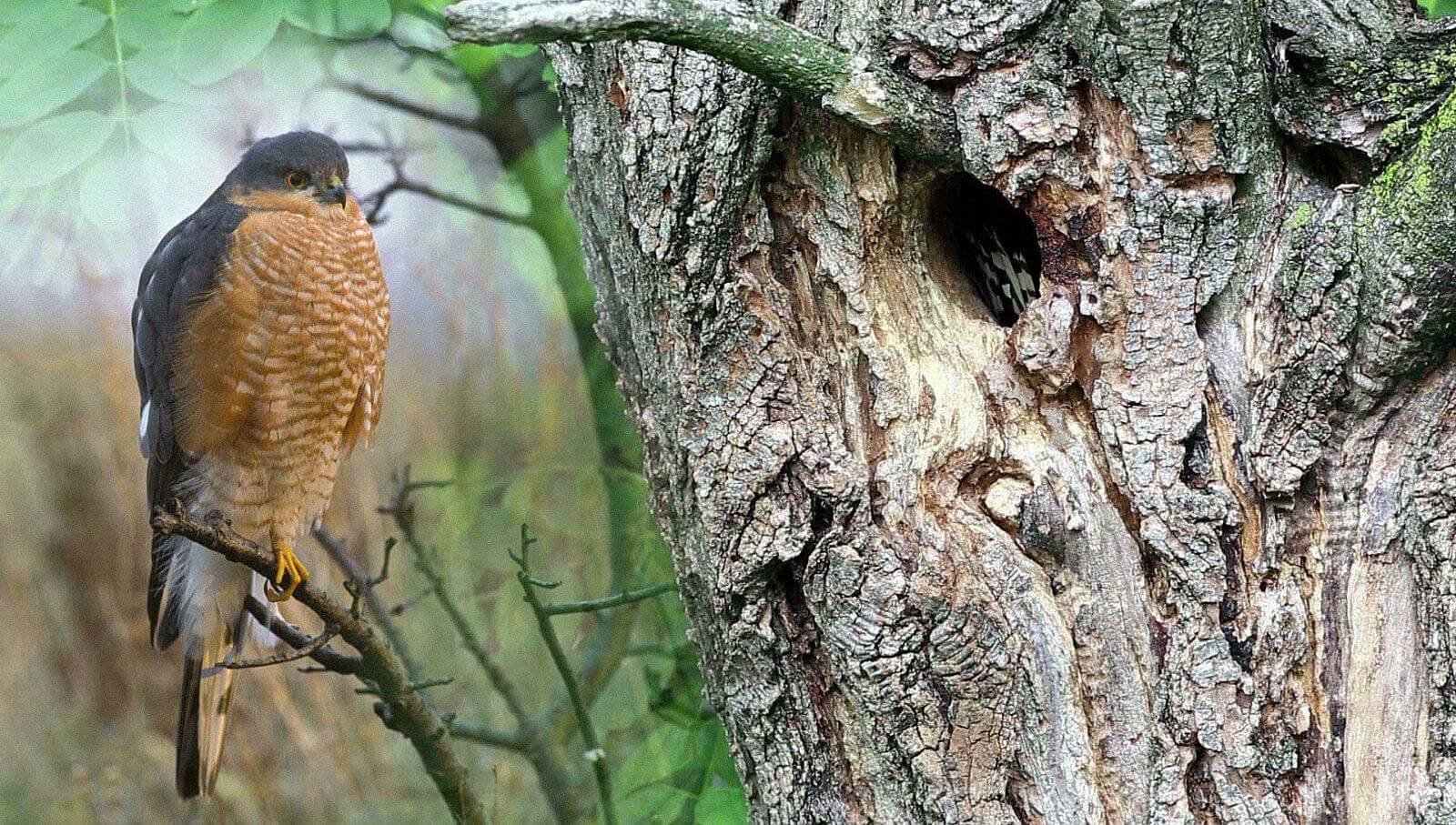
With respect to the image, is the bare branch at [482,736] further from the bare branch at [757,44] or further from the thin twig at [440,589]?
the bare branch at [757,44]

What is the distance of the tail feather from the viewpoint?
2.45 meters

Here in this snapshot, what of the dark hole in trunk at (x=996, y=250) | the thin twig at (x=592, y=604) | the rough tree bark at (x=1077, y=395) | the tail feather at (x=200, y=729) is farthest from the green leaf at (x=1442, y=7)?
the tail feather at (x=200, y=729)

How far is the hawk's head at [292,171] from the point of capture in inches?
93.4

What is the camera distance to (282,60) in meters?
2.83

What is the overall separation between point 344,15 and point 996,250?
4.40 ft

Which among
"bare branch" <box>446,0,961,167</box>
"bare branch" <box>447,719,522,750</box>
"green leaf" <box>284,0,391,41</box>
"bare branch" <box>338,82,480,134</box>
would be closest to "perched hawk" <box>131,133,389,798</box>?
"green leaf" <box>284,0,391,41</box>

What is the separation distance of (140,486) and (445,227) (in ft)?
6.56

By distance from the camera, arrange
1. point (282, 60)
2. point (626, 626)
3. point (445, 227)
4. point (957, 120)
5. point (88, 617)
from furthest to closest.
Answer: point (88, 617) < point (445, 227) < point (626, 626) < point (282, 60) < point (957, 120)

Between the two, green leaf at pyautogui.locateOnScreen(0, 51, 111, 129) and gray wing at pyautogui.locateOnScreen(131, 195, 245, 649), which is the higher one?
green leaf at pyautogui.locateOnScreen(0, 51, 111, 129)

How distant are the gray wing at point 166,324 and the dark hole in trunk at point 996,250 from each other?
142cm

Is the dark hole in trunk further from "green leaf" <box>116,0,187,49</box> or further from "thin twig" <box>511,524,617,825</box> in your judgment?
"green leaf" <box>116,0,187,49</box>

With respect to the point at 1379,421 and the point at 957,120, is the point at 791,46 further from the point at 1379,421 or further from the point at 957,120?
the point at 1379,421

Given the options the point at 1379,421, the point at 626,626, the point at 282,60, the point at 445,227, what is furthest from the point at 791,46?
the point at 445,227

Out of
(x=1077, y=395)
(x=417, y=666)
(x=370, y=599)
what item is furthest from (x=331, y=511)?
(x=1077, y=395)
